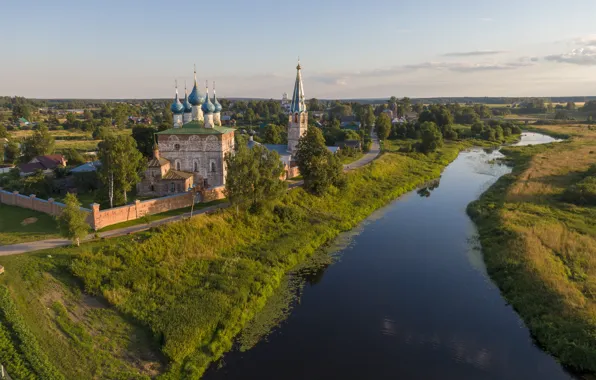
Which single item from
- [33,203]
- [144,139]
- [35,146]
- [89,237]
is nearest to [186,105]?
[144,139]

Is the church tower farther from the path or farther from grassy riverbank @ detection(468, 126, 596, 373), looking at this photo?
grassy riverbank @ detection(468, 126, 596, 373)

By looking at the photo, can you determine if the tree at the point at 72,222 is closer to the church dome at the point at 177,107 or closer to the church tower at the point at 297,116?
the church dome at the point at 177,107

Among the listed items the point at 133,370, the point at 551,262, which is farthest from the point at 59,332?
the point at 551,262

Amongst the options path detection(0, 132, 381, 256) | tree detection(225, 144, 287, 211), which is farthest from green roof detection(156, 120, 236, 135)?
path detection(0, 132, 381, 256)

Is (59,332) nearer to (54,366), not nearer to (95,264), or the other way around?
(54,366)

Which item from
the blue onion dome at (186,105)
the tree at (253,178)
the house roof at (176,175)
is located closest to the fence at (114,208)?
the house roof at (176,175)

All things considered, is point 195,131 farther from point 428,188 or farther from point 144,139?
point 428,188
